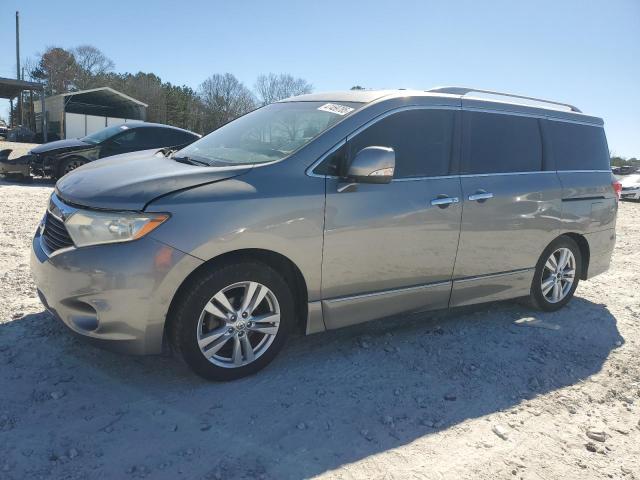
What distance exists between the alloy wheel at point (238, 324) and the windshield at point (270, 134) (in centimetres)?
90

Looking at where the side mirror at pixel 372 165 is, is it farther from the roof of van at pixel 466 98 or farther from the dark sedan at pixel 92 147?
the dark sedan at pixel 92 147

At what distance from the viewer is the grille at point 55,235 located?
3008 mm

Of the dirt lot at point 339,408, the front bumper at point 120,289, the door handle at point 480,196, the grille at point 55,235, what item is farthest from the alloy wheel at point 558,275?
the grille at point 55,235

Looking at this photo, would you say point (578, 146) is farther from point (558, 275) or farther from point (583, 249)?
point (558, 275)

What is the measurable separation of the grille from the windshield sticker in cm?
196

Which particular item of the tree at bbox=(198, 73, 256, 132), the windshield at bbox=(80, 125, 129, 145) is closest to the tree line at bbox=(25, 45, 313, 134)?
the tree at bbox=(198, 73, 256, 132)

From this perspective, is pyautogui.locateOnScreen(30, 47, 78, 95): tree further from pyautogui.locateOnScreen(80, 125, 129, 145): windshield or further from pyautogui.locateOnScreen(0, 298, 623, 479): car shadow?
pyautogui.locateOnScreen(0, 298, 623, 479): car shadow

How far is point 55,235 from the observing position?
3125mm

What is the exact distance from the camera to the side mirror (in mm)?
3291

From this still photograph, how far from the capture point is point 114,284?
278 centimetres

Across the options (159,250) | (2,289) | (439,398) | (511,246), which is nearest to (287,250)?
(159,250)

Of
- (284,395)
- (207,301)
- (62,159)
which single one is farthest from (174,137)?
(284,395)

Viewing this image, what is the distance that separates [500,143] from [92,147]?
32.5 feet

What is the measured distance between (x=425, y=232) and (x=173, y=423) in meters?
2.15
